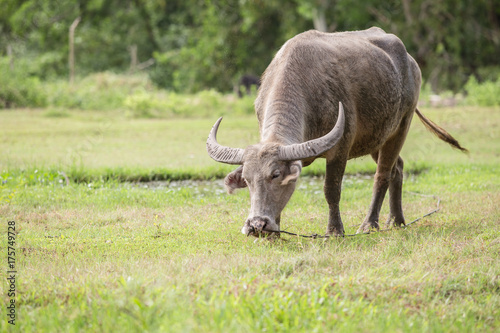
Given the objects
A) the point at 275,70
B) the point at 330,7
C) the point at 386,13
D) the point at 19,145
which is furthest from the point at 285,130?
the point at 386,13

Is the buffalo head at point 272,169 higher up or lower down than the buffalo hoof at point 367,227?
higher up

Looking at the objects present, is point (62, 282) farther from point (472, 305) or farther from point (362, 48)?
point (362, 48)

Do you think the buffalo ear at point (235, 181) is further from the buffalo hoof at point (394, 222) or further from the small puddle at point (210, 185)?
the small puddle at point (210, 185)

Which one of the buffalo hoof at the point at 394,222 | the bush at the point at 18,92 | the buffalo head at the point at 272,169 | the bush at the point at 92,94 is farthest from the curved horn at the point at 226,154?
the bush at the point at 18,92

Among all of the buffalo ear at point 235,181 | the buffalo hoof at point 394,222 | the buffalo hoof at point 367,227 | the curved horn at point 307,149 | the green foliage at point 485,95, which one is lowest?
the green foliage at point 485,95

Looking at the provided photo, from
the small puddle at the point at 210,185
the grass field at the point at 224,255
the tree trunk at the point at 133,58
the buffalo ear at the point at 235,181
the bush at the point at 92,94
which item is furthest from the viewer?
the tree trunk at the point at 133,58

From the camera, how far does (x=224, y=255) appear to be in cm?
505

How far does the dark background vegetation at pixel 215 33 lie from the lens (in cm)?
2622

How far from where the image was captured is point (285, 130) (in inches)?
218

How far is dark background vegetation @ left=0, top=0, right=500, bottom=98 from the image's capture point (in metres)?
26.2

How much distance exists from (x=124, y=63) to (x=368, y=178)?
90.1 ft

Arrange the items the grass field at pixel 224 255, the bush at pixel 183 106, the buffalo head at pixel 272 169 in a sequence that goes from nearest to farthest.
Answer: the grass field at pixel 224 255 < the buffalo head at pixel 272 169 < the bush at pixel 183 106

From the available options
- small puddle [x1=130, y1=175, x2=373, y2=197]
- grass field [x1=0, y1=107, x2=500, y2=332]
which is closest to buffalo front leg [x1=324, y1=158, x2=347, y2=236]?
grass field [x1=0, y1=107, x2=500, y2=332]

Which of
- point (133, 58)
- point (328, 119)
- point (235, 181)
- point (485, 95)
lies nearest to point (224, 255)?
point (235, 181)
